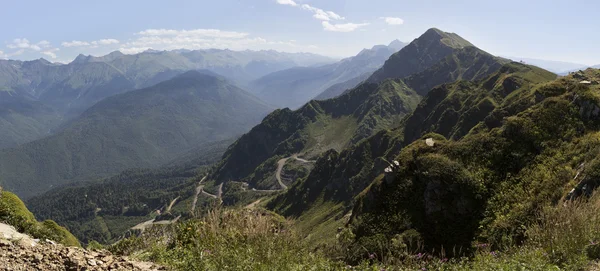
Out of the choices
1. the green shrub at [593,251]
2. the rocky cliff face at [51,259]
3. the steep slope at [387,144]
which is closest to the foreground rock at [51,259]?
the rocky cliff face at [51,259]

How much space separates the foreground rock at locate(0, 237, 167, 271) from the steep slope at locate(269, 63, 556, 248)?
82.4m

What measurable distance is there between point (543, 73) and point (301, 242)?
120 m

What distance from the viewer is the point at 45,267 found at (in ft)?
24.4

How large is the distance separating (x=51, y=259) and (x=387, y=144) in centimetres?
13258

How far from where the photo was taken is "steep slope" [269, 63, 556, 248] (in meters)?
91.6

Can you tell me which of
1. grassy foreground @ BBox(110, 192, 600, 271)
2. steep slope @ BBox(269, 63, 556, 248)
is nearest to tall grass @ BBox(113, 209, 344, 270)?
grassy foreground @ BBox(110, 192, 600, 271)

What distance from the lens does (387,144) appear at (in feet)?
440

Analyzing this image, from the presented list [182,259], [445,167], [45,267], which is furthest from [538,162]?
[45,267]

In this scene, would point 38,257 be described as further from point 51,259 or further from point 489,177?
point 489,177

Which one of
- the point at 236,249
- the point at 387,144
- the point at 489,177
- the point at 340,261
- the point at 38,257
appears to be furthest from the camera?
the point at 387,144

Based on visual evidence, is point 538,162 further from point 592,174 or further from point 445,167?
point 592,174

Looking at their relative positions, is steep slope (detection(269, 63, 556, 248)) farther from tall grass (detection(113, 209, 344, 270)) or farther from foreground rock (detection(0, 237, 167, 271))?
foreground rock (detection(0, 237, 167, 271))

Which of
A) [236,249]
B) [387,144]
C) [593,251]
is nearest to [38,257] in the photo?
[236,249]

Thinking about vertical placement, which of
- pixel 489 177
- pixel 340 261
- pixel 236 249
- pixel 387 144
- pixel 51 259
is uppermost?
pixel 51 259
